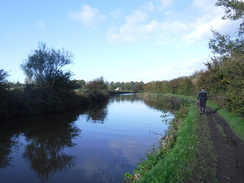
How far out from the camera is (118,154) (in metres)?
8.13

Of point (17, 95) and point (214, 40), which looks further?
point (17, 95)

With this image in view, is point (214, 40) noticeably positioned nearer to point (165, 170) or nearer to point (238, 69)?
point (238, 69)

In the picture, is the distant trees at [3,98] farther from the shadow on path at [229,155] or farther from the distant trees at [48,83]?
the shadow on path at [229,155]

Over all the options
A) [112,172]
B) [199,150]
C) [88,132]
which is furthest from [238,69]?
[88,132]

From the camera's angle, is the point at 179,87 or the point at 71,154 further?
the point at 179,87

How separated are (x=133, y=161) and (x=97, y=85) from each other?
38408 millimetres

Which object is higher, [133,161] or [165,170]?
[165,170]

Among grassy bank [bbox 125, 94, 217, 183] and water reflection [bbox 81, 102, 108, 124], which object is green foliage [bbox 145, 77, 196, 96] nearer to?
water reflection [bbox 81, 102, 108, 124]

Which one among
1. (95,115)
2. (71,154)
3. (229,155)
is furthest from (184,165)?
(95,115)

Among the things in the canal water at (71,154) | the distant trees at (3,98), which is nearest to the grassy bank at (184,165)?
the canal water at (71,154)

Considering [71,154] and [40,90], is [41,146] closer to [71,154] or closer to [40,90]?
[71,154]

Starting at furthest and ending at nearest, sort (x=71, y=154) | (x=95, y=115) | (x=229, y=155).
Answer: (x=95, y=115) < (x=71, y=154) < (x=229, y=155)

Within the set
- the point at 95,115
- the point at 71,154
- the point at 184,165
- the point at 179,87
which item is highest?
the point at 179,87

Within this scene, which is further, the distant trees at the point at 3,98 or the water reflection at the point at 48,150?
the distant trees at the point at 3,98
